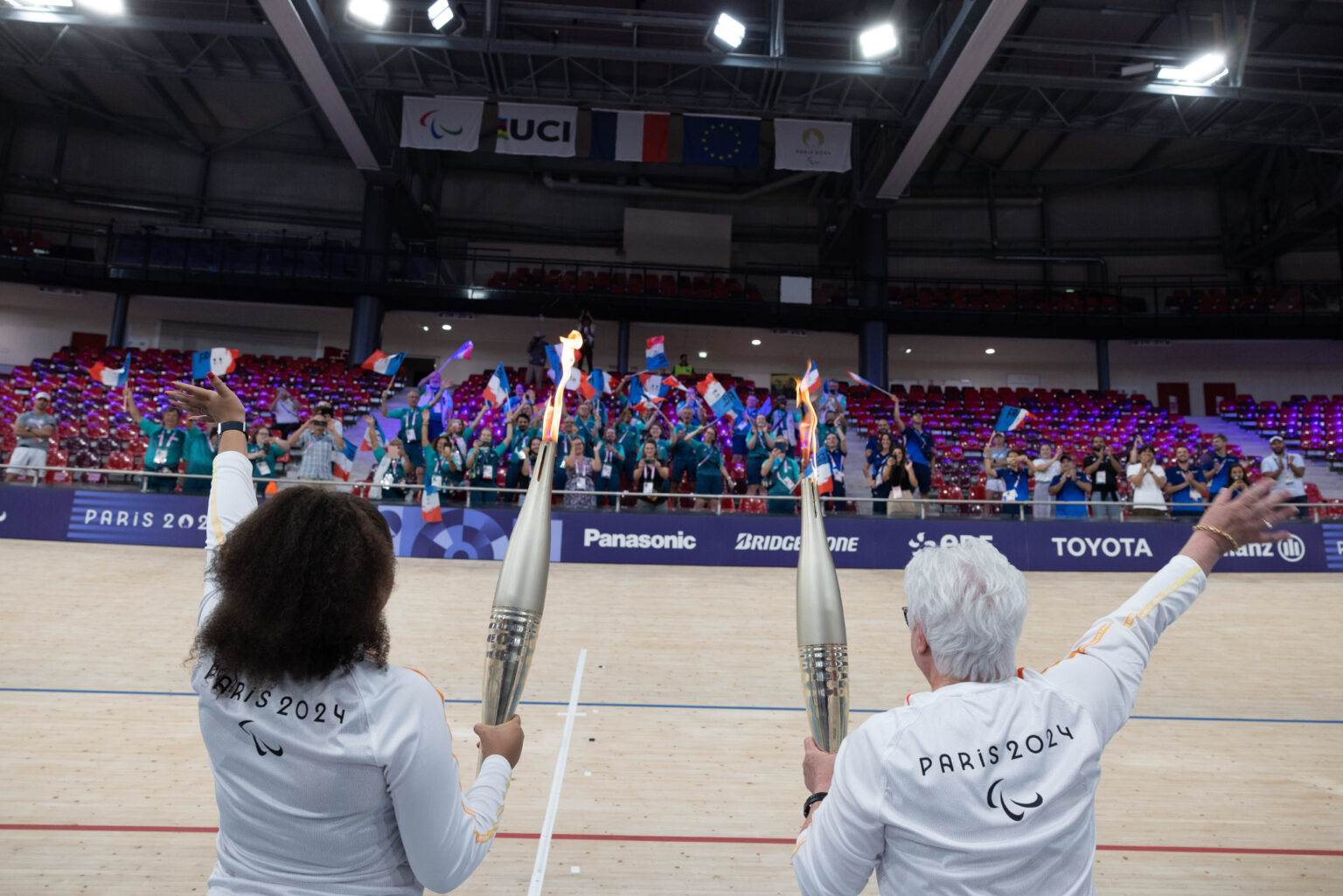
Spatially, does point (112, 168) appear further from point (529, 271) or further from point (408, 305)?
point (529, 271)

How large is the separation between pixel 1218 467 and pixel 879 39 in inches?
342

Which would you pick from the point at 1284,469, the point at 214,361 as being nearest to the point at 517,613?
the point at 214,361

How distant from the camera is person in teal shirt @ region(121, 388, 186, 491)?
9.02 m

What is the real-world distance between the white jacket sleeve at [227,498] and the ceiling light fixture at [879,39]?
13599mm

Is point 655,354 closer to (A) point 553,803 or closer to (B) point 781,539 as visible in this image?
(B) point 781,539

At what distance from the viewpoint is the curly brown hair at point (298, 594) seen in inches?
42.8

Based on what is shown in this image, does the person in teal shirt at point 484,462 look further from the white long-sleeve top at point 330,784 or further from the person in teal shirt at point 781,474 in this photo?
the white long-sleeve top at point 330,784

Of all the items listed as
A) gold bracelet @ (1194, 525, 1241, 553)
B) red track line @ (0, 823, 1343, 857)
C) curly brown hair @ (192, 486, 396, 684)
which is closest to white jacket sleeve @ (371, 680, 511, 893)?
curly brown hair @ (192, 486, 396, 684)

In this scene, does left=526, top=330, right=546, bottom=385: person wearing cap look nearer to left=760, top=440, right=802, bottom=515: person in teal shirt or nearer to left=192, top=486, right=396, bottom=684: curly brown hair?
left=760, top=440, right=802, bottom=515: person in teal shirt

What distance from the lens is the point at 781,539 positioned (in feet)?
30.6

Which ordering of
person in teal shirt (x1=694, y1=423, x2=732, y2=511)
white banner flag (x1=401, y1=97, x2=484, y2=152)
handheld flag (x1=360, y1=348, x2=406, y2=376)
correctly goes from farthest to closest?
white banner flag (x1=401, y1=97, x2=484, y2=152) < handheld flag (x1=360, y1=348, x2=406, y2=376) < person in teal shirt (x1=694, y1=423, x2=732, y2=511)

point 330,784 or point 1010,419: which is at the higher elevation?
point 1010,419

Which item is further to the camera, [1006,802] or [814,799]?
[814,799]

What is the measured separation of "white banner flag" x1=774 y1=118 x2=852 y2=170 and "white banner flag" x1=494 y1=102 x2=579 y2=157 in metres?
4.27
